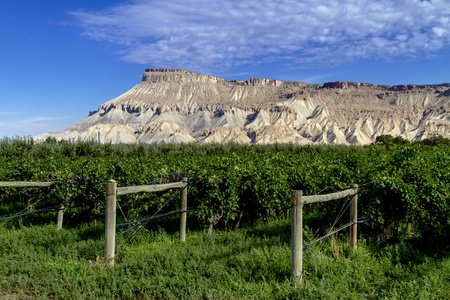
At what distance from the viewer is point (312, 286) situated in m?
4.71

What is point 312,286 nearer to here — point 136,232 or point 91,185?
point 136,232

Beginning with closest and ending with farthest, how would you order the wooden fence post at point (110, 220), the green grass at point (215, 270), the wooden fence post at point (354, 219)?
the green grass at point (215, 270) → the wooden fence post at point (110, 220) → the wooden fence post at point (354, 219)

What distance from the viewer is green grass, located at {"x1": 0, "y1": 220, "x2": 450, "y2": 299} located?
4.82 meters

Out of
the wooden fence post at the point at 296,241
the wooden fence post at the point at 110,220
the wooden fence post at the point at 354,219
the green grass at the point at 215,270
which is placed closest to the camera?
the green grass at the point at 215,270

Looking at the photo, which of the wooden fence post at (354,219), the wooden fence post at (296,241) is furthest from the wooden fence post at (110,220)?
the wooden fence post at (354,219)

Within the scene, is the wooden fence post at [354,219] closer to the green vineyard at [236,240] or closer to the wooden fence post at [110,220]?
the green vineyard at [236,240]

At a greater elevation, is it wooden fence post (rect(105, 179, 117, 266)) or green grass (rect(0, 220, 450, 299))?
wooden fence post (rect(105, 179, 117, 266))

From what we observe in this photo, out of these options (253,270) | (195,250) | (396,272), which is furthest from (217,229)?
(396,272)

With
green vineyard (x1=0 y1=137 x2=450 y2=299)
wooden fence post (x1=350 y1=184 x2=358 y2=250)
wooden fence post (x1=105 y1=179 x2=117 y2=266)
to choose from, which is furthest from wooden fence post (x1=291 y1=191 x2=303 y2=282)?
wooden fence post (x1=105 y1=179 x2=117 y2=266)

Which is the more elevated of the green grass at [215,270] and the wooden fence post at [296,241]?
the wooden fence post at [296,241]

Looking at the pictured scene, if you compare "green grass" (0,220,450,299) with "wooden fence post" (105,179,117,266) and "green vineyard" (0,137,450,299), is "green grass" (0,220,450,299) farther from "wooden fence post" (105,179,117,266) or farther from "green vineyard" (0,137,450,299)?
"wooden fence post" (105,179,117,266)

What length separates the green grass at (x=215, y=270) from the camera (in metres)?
4.82

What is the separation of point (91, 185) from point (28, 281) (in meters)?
3.36

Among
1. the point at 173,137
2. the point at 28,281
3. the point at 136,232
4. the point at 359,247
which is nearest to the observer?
the point at 28,281
